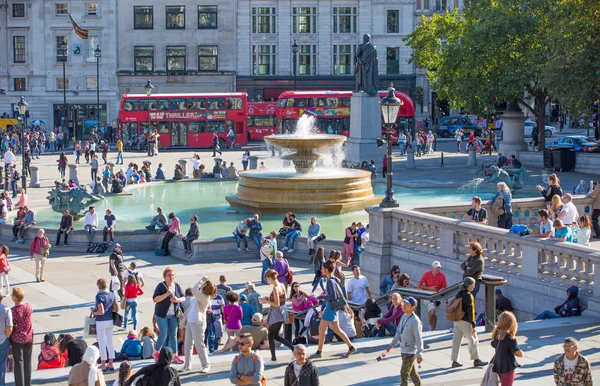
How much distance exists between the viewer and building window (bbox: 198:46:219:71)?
3083 inches

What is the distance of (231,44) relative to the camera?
78.7m

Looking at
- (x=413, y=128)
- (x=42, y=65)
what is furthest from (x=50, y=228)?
(x=42, y=65)

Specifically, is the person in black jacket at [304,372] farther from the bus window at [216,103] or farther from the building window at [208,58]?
the building window at [208,58]

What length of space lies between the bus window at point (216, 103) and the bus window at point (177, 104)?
1702 millimetres

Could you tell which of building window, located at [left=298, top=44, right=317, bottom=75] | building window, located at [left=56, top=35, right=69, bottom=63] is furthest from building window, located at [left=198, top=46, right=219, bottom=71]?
building window, located at [left=56, top=35, right=69, bottom=63]

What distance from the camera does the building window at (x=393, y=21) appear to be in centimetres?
7944

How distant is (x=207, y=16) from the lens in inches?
3088

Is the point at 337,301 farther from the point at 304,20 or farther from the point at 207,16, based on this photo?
the point at 304,20

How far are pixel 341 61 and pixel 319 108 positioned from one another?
46.4ft

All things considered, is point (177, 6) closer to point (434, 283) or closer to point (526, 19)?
point (526, 19)

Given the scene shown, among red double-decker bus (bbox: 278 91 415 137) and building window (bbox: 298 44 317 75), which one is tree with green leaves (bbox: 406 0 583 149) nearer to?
red double-decker bus (bbox: 278 91 415 137)

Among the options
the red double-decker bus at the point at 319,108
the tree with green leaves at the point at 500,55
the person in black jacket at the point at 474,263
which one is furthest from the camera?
the red double-decker bus at the point at 319,108

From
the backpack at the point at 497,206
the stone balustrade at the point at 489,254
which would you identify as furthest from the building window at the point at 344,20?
the backpack at the point at 497,206

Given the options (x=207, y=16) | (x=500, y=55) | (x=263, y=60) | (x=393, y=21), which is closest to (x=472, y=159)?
(x=500, y=55)
